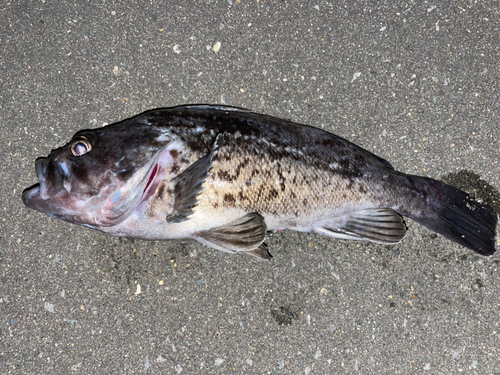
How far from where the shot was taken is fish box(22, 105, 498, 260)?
234cm

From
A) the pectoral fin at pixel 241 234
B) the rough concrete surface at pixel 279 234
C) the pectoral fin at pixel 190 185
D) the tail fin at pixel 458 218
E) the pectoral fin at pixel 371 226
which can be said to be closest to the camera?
the pectoral fin at pixel 190 185

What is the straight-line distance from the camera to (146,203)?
239 cm

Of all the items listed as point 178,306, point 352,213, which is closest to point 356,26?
point 352,213

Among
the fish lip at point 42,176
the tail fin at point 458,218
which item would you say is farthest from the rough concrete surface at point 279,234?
the fish lip at point 42,176

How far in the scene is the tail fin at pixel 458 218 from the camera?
9.45 ft

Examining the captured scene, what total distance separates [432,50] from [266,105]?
67.3 inches

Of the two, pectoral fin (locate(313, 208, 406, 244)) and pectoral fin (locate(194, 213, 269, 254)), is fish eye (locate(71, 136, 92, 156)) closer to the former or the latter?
pectoral fin (locate(194, 213, 269, 254))

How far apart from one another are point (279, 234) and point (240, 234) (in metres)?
0.79

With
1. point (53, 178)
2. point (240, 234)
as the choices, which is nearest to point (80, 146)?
point (53, 178)

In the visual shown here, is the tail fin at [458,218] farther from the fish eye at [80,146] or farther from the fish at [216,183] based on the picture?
the fish eye at [80,146]

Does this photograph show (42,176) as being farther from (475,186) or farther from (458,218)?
(475,186)

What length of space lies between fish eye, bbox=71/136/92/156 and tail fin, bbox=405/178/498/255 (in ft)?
8.96

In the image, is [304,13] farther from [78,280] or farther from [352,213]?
[78,280]

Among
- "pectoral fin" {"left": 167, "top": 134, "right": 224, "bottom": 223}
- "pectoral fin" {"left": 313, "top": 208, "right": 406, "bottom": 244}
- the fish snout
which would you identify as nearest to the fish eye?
the fish snout
